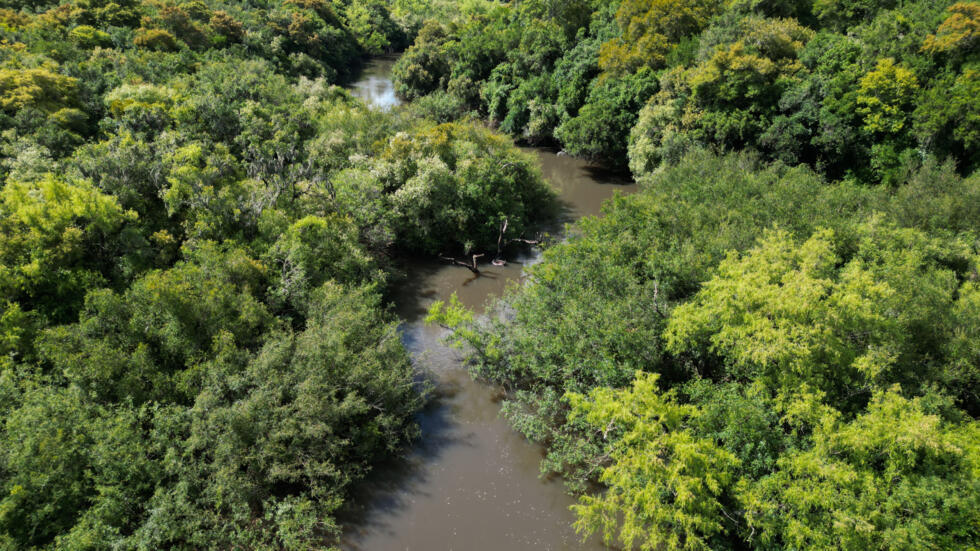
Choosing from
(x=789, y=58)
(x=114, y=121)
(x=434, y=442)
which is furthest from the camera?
(x=789, y=58)

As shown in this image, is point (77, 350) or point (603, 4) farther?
point (603, 4)

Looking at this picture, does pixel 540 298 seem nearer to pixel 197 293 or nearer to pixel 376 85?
pixel 197 293

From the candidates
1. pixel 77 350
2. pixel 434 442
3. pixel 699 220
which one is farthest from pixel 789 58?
pixel 77 350

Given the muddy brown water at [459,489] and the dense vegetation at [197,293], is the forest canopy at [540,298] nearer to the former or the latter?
the dense vegetation at [197,293]

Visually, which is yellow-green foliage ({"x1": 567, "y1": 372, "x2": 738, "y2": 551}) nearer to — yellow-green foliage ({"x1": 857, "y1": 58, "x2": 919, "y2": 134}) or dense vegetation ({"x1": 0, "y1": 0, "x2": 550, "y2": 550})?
dense vegetation ({"x1": 0, "y1": 0, "x2": 550, "y2": 550})

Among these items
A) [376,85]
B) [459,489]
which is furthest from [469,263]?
[376,85]

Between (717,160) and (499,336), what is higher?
(717,160)

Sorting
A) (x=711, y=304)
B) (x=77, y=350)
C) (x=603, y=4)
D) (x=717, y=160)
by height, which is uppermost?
(x=603, y=4)

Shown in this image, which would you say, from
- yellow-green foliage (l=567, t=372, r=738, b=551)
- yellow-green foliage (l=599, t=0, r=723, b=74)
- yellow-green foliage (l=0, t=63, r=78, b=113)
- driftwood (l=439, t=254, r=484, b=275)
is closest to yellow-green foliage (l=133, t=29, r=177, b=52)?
yellow-green foliage (l=0, t=63, r=78, b=113)

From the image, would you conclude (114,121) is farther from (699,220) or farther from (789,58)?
(789,58)
